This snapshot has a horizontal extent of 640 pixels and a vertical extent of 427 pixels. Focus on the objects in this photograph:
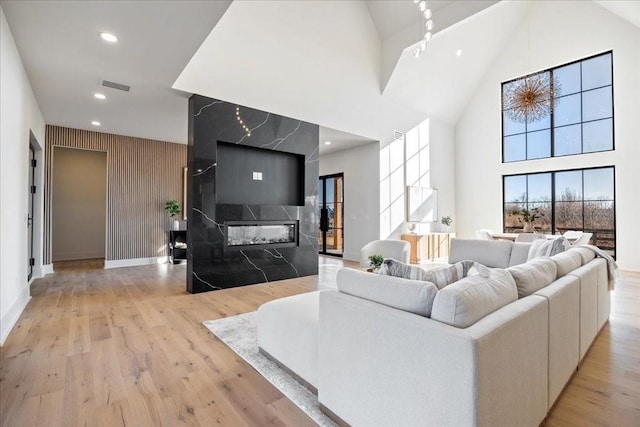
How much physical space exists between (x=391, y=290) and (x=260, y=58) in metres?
4.40

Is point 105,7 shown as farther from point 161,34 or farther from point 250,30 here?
point 250,30

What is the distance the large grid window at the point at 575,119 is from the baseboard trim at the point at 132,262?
889 cm

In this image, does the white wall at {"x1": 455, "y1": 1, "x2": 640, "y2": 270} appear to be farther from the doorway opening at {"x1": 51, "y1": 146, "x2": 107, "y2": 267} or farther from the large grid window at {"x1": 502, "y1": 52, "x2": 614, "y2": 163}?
the doorway opening at {"x1": 51, "y1": 146, "x2": 107, "y2": 267}

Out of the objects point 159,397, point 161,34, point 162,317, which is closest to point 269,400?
point 159,397

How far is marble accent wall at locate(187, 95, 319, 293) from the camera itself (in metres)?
4.49

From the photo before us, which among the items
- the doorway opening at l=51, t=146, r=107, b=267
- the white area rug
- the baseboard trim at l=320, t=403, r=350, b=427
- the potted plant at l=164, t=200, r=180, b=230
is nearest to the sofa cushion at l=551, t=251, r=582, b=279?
the baseboard trim at l=320, t=403, r=350, b=427

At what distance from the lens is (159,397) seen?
1915mm

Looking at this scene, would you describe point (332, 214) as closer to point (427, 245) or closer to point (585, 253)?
point (427, 245)

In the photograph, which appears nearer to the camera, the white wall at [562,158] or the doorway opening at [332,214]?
the white wall at [562,158]

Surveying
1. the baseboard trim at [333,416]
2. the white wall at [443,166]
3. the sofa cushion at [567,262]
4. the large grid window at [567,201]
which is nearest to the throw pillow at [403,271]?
the baseboard trim at [333,416]

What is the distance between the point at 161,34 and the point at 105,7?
1.57 feet

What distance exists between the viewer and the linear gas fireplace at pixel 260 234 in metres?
4.89

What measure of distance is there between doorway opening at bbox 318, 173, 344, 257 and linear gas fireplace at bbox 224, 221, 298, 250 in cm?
292

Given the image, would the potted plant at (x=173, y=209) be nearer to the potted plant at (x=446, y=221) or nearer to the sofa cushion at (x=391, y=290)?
Result: the sofa cushion at (x=391, y=290)
